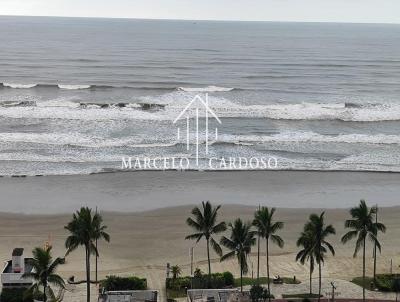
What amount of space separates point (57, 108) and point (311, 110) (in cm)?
2926

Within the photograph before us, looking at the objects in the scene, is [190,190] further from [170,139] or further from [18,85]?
[18,85]

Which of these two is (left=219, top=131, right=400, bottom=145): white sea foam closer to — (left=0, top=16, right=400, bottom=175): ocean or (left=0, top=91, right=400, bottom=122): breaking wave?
(left=0, top=16, right=400, bottom=175): ocean

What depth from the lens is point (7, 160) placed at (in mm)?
51219

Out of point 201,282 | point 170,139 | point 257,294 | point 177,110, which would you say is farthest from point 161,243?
point 177,110

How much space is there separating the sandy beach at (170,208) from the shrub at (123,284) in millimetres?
1266

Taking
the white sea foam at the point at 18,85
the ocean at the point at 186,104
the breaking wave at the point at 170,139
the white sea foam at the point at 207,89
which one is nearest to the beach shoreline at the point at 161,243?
the ocean at the point at 186,104

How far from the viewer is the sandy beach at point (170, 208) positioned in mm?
34281

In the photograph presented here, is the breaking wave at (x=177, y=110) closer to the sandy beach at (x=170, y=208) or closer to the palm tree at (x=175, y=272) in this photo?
the sandy beach at (x=170, y=208)

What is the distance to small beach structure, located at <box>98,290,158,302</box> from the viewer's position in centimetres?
2805

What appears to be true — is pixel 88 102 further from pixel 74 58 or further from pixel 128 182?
pixel 74 58

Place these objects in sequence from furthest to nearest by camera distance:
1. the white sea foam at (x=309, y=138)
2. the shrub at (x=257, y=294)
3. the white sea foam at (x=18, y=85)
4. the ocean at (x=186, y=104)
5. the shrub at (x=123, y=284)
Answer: the white sea foam at (x=18, y=85) → the white sea foam at (x=309, y=138) → the ocean at (x=186, y=104) → the shrub at (x=123, y=284) → the shrub at (x=257, y=294)

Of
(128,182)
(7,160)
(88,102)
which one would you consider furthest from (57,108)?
(128,182)

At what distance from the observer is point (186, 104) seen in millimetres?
74562

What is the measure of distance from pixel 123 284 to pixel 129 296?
1.93 meters
